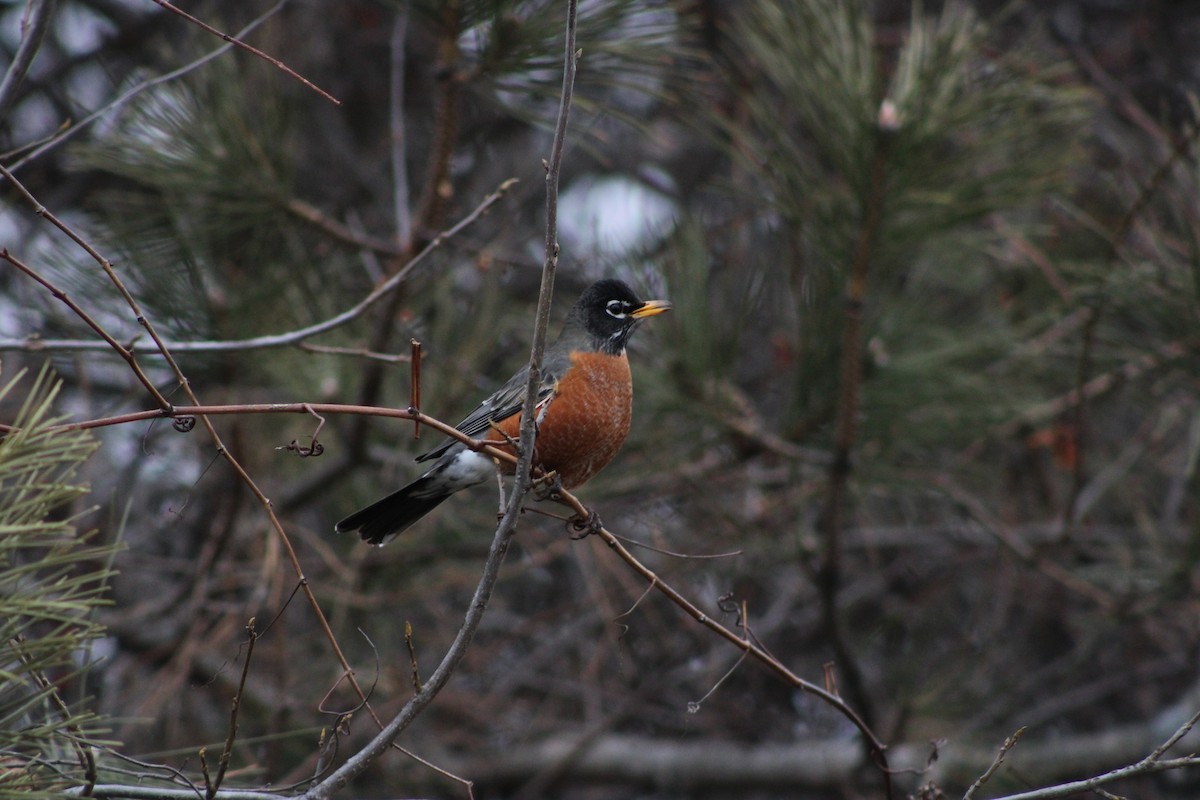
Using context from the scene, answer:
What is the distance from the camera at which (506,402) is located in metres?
3.24

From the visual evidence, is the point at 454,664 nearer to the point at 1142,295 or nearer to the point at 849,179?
the point at 849,179

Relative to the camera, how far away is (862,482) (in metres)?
3.60

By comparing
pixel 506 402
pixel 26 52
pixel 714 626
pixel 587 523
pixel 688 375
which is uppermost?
pixel 26 52

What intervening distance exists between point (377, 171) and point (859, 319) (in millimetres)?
3365

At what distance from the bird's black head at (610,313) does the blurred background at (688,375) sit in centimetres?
23

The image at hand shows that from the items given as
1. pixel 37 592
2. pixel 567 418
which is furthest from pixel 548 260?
pixel 567 418

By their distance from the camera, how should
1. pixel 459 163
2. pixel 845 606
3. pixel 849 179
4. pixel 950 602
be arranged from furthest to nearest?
pixel 459 163 < pixel 950 602 < pixel 845 606 < pixel 849 179

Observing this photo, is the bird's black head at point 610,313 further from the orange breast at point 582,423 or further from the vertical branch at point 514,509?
the vertical branch at point 514,509

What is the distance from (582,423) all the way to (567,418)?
1.5 inches

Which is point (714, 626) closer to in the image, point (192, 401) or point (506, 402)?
point (192, 401)

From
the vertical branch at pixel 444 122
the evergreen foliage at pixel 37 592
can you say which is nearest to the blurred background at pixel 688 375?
the vertical branch at pixel 444 122

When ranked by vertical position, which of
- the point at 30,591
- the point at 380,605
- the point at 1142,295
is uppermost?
the point at 30,591

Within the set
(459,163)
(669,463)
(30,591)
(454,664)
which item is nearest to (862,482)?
(669,463)

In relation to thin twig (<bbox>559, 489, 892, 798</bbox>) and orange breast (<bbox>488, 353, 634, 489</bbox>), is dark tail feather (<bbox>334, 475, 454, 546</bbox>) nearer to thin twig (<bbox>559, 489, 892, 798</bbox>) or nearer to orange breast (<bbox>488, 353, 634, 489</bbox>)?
orange breast (<bbox>488, 353, 634, 489</bbox>)
